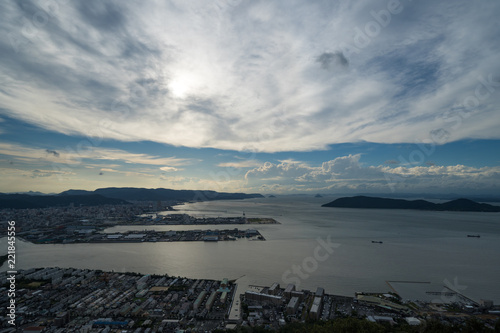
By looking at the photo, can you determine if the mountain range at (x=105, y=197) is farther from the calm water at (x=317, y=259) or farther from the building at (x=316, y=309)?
the building at (x=316, y=309)

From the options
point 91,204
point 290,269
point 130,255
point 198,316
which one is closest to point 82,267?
point 130,255

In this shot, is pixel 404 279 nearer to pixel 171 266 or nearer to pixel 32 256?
pixel 171 266

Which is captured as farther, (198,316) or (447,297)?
(447,297)

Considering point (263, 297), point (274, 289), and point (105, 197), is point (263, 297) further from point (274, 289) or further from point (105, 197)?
point (105, 197)

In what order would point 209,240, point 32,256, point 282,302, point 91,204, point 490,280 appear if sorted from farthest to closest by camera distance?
point 91,204, point 209,240, point 32,256, point 490,280, point 282,302

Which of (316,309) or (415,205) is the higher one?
(316,309)

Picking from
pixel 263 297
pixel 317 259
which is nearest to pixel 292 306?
pixel 263 297

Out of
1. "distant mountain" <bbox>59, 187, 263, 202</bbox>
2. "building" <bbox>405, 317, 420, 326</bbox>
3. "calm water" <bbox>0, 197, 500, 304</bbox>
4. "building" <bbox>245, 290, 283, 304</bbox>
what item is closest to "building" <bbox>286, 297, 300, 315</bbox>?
"building" <bbox>245, 290, 283, 304</bbox>
